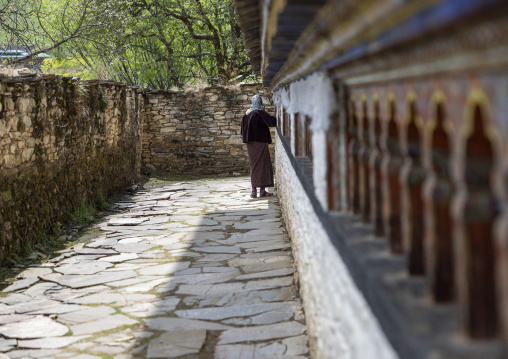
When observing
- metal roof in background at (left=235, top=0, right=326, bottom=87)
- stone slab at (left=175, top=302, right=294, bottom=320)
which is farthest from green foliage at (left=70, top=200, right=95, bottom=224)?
stone slab at (left=175, top=302, right=294, bottom=320)

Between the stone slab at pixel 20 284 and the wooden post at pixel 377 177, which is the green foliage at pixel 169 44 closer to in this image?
the stone slab at pixel 20 284

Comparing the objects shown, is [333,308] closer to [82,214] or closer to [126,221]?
[126,221]

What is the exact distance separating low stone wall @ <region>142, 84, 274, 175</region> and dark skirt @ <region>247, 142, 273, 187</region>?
4.14 meters

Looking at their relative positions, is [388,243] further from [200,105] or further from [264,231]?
[200,105]

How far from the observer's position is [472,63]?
102 centimetres

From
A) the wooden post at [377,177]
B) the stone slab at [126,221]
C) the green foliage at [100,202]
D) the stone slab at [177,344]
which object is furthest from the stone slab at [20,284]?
the wooden post at [377,177]

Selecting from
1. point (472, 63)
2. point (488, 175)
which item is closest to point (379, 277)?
point (488, 175)

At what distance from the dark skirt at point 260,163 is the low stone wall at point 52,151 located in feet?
8.51

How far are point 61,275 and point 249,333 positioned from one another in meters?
2.58

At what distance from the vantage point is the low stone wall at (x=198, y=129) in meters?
14.3

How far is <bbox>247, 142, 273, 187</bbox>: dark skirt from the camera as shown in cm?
1004

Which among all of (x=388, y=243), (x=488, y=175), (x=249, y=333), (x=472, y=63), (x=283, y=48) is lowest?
(x=249, y=333)

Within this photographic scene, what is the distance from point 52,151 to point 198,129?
678 centimetres

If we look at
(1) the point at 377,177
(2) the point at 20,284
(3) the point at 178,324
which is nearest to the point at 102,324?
(3) the point at 178,324
